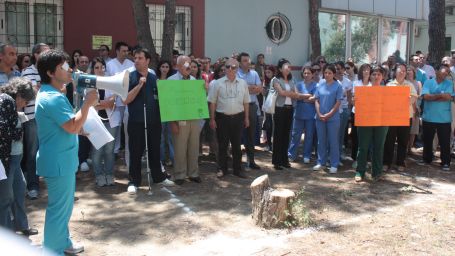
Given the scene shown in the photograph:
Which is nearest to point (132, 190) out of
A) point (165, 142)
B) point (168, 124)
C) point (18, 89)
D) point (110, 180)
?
Result: point (110, 180)

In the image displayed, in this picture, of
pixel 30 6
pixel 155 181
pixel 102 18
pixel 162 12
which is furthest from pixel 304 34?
pixel 155 181

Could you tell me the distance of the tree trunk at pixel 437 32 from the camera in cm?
1174

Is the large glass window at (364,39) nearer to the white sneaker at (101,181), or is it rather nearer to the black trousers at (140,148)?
the black trousers at (140,148)

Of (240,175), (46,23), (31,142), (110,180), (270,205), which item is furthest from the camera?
(46,23)

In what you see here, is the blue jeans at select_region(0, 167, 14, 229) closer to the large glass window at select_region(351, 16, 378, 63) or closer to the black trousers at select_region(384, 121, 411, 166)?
the black trousers at select_region(384, 121, 411, 166)

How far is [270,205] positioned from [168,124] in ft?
10.4

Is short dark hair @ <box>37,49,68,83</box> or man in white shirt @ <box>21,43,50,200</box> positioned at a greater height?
short dark hair @ <box>37,49,68,83</box>

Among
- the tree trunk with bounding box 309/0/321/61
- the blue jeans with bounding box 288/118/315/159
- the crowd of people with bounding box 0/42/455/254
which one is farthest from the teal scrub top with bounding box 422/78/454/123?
the tree trunk with bounding box 309/0/321/61

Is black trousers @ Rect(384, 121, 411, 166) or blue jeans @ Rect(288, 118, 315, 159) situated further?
blue jeans @ Rect(288, 118, 315, 159)

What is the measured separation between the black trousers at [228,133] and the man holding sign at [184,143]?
0.39m

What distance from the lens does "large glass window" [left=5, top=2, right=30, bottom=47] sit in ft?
32.7

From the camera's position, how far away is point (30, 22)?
1016cm

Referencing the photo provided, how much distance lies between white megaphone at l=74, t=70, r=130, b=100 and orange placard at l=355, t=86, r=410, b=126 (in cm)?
→ 373

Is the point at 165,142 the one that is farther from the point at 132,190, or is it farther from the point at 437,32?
the point at 437,32
